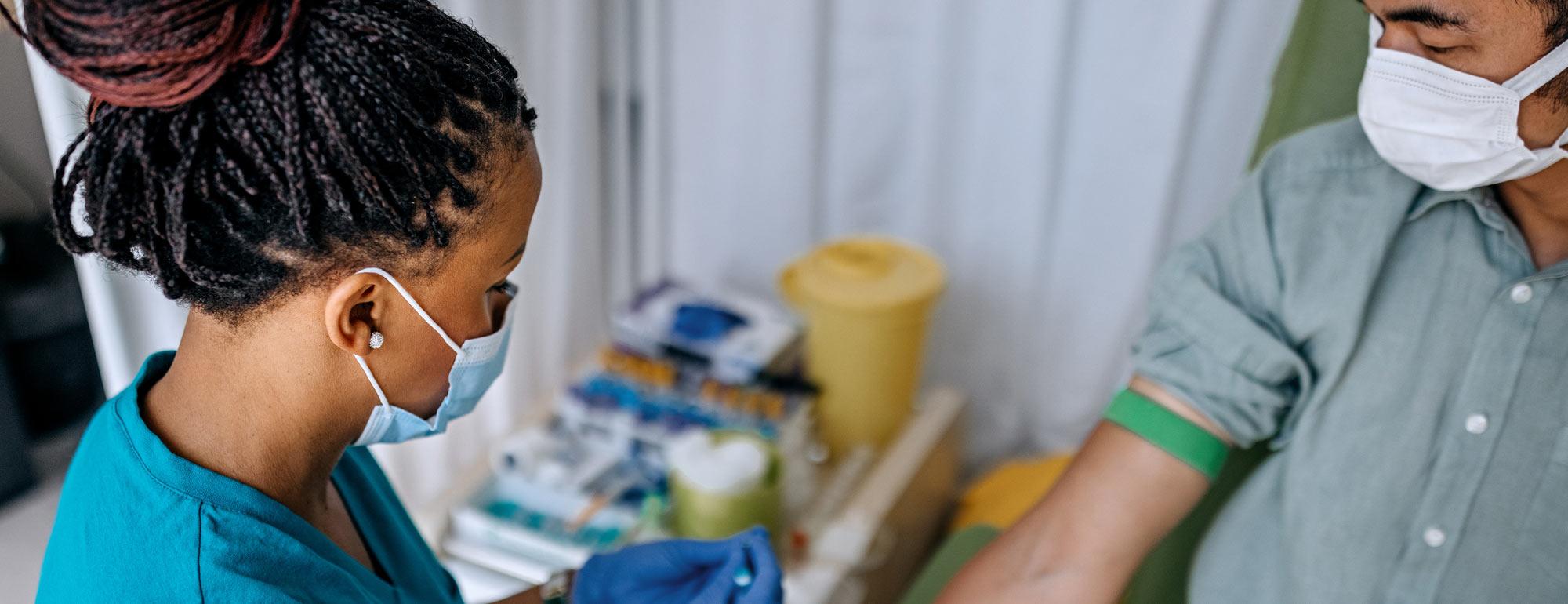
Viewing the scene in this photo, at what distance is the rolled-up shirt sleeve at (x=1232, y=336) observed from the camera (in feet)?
3.34

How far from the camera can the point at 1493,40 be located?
837mm

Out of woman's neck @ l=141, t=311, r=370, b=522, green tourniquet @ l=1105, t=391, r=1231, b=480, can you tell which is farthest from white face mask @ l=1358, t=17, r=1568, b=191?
woman's neck @ l=141, t=311, r=370, b=522

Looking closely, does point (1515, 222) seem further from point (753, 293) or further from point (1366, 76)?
point (753, 293)

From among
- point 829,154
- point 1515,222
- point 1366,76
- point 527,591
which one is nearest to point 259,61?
point 527,591

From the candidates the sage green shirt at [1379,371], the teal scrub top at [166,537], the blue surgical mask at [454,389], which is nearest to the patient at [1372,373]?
the sage green shirt at [1379,371]

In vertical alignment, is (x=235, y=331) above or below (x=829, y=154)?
above

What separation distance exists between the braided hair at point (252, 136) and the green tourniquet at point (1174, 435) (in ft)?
2.27

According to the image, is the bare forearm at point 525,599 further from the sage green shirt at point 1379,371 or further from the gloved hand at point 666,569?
the sage green shirt at point 1379,371

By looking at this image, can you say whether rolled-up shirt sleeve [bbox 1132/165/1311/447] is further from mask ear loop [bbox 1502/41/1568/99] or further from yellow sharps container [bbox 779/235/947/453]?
yellow sharps container [bbox 779/235/947/453]

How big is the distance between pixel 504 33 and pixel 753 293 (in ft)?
2.81

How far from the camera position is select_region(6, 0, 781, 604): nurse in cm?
66

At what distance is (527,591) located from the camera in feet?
3.48

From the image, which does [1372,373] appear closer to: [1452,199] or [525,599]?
[1452,199]

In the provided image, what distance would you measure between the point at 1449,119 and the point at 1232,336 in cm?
26
